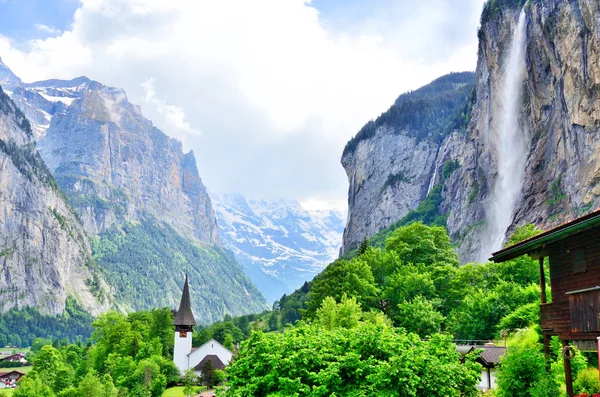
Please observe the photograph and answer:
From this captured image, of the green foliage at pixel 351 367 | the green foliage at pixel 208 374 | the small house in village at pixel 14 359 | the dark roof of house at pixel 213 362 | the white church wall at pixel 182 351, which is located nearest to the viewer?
the green foliage at pixel 351 367

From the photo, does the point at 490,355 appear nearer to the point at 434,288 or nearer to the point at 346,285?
the point at 434,288

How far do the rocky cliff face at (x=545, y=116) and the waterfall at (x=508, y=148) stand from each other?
4.37ft

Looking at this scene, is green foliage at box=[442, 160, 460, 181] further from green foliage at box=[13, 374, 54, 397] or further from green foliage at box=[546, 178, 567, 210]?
green foliage at box=[13, 374, 54, 397]

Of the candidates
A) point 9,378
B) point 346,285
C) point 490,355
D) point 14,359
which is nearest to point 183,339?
point 346,285

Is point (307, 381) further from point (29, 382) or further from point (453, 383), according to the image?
point (29, 382)

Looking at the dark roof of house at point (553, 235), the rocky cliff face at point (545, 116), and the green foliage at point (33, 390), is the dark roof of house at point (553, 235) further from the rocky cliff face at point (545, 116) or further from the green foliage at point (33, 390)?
the green foliage at point (33, 390)

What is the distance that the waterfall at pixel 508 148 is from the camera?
10494 cm

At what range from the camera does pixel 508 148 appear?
110500mm

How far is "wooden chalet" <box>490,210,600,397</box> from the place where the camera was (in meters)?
19.8

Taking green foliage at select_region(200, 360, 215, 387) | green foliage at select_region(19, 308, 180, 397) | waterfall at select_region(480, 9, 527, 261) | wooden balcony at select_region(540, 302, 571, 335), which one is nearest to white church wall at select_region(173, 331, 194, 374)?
green foliage at select_region(19, 308, 180, 397)

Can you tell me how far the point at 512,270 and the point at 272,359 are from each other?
4416 cm

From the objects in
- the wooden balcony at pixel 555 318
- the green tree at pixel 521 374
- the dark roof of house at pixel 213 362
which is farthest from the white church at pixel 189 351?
the wooden balcony at pixel 555 318

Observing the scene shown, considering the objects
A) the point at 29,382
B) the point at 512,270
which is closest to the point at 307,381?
the point at 512,270

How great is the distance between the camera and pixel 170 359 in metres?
104
